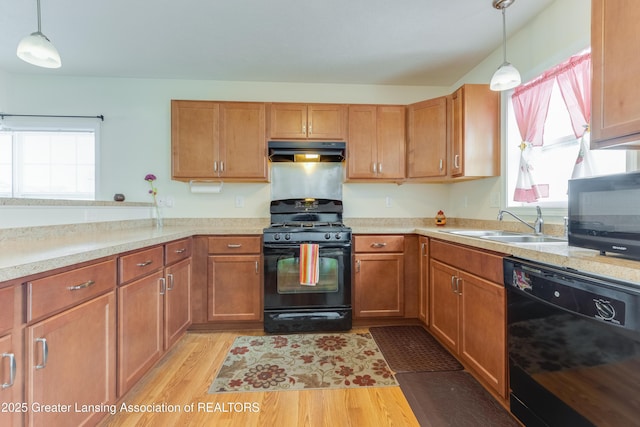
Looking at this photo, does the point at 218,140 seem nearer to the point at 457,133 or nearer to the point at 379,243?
the point at 379,243

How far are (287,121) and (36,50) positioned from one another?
1.70m

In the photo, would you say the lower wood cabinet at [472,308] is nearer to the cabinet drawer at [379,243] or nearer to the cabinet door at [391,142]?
the cabinet drawer at [379,243]

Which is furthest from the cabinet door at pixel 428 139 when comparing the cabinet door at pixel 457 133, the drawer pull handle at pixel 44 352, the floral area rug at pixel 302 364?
the drawer pull handle at pixel 44 352

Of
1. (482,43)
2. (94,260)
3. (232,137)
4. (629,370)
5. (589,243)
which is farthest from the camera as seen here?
(232,137)

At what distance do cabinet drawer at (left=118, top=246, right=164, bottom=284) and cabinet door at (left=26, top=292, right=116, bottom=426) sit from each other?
0.47 ft

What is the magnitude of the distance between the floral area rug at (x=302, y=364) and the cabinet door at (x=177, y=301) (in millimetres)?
425

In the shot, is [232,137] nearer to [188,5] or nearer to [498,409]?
[188,5]

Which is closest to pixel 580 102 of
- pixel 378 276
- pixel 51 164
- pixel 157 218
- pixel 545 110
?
pixel 545 110

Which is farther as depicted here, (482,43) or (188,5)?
(482,43)

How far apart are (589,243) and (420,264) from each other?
140 cm

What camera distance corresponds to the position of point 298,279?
2.36 metres

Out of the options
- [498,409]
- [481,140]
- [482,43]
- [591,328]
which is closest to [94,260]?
[591,328]

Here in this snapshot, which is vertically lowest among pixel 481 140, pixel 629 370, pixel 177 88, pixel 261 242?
pixel 629 370

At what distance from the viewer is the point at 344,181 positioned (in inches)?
114
